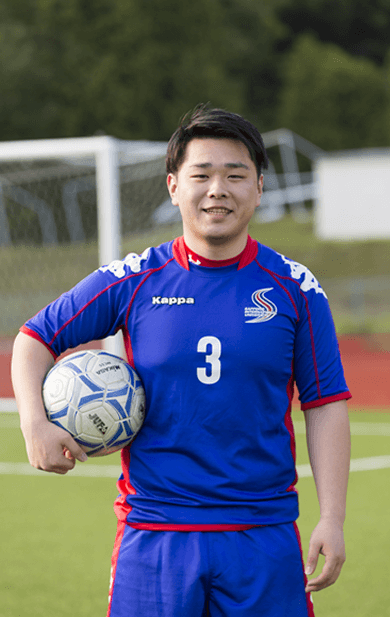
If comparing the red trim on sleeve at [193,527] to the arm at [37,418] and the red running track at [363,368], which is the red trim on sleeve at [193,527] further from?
the red running track at [363,368]

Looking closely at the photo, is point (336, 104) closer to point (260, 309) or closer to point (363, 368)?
point (363, 368)

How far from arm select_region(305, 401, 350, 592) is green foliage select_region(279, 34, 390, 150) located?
133ft

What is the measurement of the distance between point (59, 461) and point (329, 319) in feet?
2.79

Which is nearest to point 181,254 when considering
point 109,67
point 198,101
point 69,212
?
point 69,212

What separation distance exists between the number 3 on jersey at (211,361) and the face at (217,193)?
10.2 inches

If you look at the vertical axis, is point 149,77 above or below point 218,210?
above

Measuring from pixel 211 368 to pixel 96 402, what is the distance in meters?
0.42

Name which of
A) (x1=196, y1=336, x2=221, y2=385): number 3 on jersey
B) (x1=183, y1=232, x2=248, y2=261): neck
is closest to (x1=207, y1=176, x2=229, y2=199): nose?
(x1=183, y1=232, x2=248, y2=261): neck

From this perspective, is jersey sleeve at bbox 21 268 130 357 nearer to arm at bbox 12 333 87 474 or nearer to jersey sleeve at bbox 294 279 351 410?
arm at bbox 12 333 87 474

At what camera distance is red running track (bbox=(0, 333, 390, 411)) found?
9.59 metres

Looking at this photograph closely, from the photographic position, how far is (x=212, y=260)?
7.42ft

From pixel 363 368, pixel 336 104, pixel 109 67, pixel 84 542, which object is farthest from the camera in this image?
pixel 336 104

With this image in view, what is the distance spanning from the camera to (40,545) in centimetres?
491

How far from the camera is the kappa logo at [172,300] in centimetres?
222
